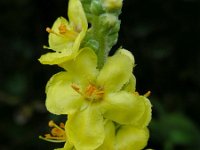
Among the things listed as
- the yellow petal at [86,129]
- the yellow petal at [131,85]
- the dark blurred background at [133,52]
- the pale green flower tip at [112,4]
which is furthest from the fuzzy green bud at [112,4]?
the dark blurred background at [133,52]

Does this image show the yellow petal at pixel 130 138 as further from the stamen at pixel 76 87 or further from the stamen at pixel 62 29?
the stamen at pixel 62 29

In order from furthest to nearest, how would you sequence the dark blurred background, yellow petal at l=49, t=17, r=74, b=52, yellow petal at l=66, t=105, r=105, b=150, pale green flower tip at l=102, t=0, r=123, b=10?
the dark blurred background → yellow petal at l=49, t=17, r=74, b=52 → pale green flower tip at l=102, t=0, r=123, b=10 → yellow petal at l=66, t=105, r=105, b=150

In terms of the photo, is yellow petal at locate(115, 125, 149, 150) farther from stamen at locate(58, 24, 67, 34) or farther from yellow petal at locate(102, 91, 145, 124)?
stamen at locate(58, 24, 67, 34)

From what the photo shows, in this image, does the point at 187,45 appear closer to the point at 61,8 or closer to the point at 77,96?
the point at 61,8

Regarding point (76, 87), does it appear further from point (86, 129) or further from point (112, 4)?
point (112, 4)

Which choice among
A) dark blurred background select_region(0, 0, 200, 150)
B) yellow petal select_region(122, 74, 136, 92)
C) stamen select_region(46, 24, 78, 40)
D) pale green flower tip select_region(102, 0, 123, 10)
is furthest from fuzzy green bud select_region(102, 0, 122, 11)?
dark blurred background select_region(0, 0, 200, 150)

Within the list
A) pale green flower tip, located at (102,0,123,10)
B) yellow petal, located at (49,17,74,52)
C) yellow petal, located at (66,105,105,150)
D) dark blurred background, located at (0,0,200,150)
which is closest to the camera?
yellow petal, located at (66,105,105,150)

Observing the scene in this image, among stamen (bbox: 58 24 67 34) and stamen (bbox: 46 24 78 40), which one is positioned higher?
stamen (bbox: 58 24 67 34)
